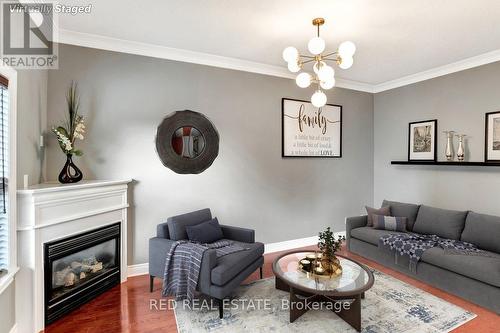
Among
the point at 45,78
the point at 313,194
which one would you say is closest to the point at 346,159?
the point at 313,194

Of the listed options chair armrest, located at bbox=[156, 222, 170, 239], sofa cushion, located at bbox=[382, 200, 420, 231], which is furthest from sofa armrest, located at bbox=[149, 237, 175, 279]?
sofa cushion, located at bbox=[382, 200, 420, 231]

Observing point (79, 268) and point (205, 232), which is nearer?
point (79, 268)

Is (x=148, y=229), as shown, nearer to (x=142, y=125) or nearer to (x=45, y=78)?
(x=142, y=125)

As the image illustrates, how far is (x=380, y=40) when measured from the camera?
305cm

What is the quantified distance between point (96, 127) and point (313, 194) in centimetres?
328

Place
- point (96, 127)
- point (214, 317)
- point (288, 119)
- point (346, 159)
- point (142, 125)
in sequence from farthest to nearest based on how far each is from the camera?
point (346, 159), point (288, 119), point (142, 125), point (96, 127), point (214, 317)

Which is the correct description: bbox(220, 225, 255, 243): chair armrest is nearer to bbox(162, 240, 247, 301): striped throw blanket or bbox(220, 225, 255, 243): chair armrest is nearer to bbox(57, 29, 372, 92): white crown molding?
bbox(162, 240, 247, 301): striped throw blanket

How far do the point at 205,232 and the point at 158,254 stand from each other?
1.80 feet

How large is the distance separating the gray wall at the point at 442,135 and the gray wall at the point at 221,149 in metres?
0.44

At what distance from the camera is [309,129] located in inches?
169

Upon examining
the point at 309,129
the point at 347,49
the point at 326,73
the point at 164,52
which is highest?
the point at 164,52

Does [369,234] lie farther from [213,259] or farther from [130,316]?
[130,316]

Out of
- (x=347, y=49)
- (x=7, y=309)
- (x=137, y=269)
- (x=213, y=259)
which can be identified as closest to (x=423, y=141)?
(x=347, y=49)

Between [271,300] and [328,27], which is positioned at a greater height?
[328,27]
